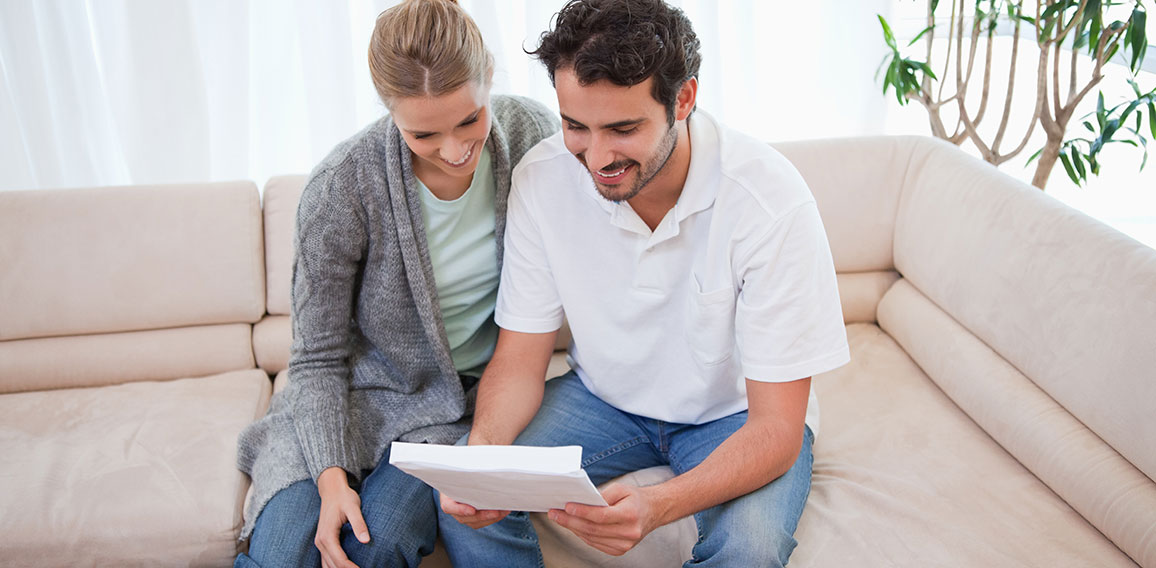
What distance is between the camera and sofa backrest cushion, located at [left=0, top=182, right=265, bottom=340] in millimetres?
2018

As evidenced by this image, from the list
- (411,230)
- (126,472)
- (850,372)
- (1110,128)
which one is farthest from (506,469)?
(1110,128)

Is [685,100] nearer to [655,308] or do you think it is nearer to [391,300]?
[655,308]

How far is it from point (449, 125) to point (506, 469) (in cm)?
60

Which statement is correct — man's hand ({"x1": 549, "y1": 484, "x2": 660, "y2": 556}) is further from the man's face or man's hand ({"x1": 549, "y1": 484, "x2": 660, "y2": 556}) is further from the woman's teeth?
the woman's teeth

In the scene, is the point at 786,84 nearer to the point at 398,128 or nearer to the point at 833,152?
the point at 833,152

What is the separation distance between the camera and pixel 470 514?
133cm

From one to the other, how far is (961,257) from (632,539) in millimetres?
1011

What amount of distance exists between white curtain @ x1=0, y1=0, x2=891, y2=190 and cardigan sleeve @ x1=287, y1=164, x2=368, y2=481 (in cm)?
120

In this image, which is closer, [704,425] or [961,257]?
[704,425]

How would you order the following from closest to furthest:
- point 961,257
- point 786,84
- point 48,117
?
1. point 961,257
2. point 48,117
3. point 786,84

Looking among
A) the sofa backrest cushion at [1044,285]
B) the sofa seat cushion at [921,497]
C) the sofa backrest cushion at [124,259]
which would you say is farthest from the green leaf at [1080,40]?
the sofa backrest cushion at [124,259]

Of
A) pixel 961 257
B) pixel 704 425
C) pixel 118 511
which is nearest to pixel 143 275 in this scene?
pixel 118 511

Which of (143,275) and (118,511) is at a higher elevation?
(143,275)

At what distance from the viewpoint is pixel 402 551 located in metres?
1.46
